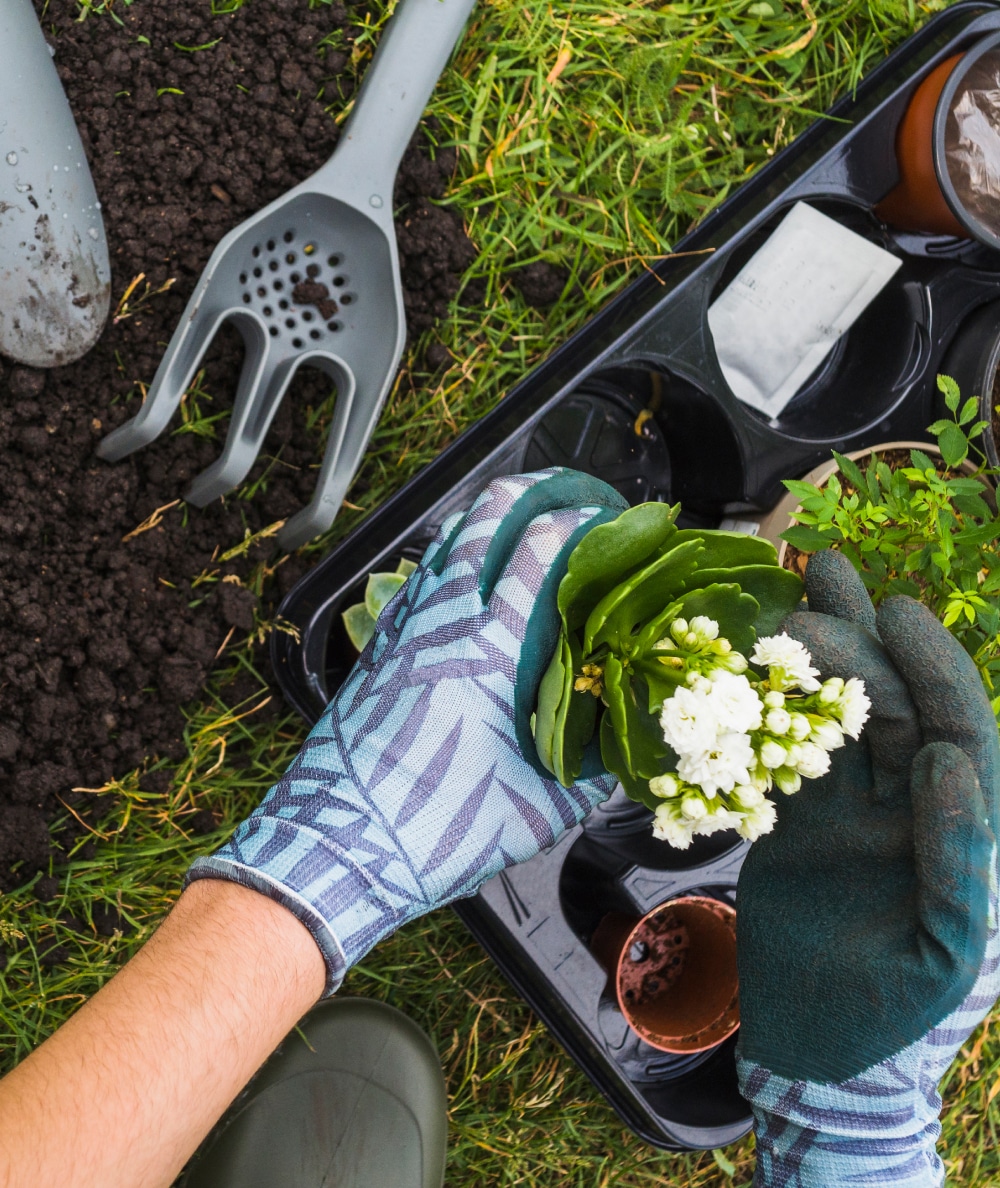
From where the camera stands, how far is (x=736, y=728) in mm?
606

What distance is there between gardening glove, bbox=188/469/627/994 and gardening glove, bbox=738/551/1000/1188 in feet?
0.67

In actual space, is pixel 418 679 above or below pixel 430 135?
below

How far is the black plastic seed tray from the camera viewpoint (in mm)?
1088

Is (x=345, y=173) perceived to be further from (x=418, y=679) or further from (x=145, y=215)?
(x=418, y=679)

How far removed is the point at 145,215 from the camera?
1071 millimetres

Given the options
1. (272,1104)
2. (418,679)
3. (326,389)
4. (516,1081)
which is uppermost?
(326,389)

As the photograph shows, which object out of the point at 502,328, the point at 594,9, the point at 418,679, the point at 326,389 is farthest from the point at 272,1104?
the point at 594,9

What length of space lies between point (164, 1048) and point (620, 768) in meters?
0.40

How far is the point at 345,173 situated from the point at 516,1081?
111cm

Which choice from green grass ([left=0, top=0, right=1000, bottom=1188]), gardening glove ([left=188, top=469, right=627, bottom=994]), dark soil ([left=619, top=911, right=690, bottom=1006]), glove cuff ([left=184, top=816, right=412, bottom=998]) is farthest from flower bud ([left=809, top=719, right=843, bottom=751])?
green grass ([left=0, top=0, right=1000, bottom=1188])

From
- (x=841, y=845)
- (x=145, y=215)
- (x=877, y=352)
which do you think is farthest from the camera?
(x=877, y=352)

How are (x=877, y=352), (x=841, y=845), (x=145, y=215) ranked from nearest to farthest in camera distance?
(x=841, y=845)
(x=145, y=215)
(x=877, y=352)

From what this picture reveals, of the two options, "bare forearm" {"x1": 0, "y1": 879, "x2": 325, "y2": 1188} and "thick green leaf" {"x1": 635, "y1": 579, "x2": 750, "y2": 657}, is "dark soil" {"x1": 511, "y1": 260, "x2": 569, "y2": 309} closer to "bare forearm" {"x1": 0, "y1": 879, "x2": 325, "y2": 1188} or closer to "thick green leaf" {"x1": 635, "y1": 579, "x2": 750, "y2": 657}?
"thick green leaf" {"x1": 635, "y1": 579, "x2": 750, "y2": 657}

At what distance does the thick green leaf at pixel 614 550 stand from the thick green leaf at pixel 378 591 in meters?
0.35
